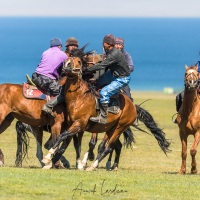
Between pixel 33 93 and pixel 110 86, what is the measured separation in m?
1.50

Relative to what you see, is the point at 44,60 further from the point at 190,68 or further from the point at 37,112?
the point at 190,68

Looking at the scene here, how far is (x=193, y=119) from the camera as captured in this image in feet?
56.8

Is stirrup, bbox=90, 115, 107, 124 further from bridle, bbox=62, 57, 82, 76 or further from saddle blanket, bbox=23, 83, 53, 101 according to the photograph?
saddle blanket, bbox=23, 83, 53, 101

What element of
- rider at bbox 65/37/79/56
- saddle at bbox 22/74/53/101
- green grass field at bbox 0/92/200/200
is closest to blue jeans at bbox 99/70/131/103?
rider at bbox 65/37/79/56

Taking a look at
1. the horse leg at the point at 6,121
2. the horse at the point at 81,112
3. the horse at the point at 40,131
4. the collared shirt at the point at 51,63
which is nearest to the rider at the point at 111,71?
the horse at the point at 81,112

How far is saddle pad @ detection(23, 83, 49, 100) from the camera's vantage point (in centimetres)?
1711

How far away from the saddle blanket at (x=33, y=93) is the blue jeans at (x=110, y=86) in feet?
3.60

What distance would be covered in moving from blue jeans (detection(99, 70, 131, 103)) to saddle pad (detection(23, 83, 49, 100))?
3.74 feet

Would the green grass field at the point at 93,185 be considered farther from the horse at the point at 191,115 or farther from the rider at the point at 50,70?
the rider at the point at 50,70

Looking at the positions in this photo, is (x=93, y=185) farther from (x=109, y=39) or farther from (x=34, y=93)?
(x=109, y=39)

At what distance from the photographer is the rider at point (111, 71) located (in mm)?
16797

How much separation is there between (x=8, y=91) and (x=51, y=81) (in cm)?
84

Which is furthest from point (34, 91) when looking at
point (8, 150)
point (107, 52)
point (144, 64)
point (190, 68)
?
point (144, 64)

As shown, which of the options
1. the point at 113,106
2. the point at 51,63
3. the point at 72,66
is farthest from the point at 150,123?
the point at 72,66
